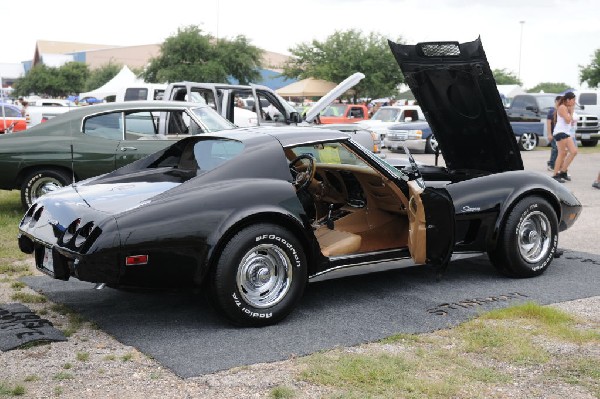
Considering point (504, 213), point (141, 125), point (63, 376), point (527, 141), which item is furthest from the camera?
point (527, 141)

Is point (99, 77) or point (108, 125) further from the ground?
point (99, 77)

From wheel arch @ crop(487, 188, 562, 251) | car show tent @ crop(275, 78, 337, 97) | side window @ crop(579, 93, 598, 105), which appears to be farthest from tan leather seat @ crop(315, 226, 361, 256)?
car show tent @ crop(275, 78, 337, 97)

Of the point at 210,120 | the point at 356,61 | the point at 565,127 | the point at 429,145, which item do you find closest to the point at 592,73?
the point at 356,61

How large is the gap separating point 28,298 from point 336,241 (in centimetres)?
243

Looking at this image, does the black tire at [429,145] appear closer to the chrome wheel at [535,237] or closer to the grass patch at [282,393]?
the chrome wheel at [535,237]

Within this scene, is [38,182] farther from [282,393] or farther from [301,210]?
[282,393]

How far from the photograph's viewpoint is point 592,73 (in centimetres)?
4766

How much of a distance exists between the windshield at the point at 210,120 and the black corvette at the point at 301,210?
139 inches

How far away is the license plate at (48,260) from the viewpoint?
4805mm

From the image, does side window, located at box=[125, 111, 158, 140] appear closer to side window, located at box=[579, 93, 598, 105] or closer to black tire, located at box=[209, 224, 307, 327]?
black tire, located at box=[209, 224, 307, 327]

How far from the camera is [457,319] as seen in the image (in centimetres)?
511

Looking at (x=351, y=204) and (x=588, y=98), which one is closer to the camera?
(x=351, y=204)

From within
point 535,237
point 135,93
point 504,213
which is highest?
point 135,93

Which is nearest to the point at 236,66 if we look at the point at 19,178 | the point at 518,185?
the point at 19,178
